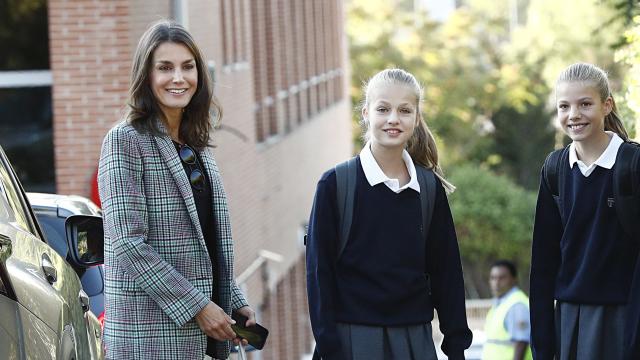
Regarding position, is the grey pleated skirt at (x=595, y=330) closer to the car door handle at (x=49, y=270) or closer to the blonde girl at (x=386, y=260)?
the blonde girl at (x=386, y=260)

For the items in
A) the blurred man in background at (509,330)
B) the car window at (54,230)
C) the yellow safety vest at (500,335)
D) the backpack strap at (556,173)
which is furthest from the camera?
the yellow safety vest at (500,335)

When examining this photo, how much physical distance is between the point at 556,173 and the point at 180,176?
1.57 meters

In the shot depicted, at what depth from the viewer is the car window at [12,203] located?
541cm

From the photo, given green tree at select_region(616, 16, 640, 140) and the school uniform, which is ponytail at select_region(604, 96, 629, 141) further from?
green tree at select_region(616, 16, 640, 140)

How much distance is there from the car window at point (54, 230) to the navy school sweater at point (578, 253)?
298 cm

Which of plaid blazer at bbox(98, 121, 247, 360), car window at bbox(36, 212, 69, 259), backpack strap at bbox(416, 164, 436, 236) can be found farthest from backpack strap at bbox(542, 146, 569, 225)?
car window at bbox(36, 212, 69, 259)

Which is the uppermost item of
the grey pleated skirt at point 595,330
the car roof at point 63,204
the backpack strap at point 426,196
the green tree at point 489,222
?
the backpack strap at point 426,196

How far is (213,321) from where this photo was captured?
5379 millimetres

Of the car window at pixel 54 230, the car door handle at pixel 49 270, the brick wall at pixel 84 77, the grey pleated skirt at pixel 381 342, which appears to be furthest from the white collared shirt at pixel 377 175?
the brick wall at pixel 84 77

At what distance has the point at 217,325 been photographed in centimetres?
539

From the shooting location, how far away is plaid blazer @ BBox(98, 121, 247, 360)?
5.31 m

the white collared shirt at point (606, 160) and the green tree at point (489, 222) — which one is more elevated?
the white collared shirt at point (606, 160)

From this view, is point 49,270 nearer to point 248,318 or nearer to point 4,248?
point 248,318

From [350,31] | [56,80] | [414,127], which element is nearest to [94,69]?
[56,80]
